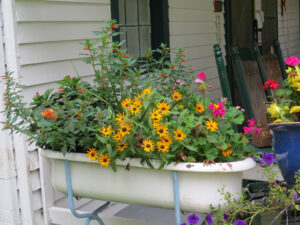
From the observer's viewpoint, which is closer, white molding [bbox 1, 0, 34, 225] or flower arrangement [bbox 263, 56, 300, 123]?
flower arrangement [bbox 263, 56, 300, 123]

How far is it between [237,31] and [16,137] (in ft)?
14.2

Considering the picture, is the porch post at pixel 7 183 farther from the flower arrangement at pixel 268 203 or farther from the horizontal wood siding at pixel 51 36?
the flower arrangement at pixel 268 203

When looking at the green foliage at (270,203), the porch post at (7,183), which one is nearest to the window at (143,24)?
the porch post at (7,183)

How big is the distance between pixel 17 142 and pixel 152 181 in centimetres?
127

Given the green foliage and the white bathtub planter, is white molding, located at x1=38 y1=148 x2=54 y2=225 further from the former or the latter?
the green foliage

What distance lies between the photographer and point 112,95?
7.11 feet

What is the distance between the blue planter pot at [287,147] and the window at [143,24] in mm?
2580

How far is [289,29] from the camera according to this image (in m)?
9.27

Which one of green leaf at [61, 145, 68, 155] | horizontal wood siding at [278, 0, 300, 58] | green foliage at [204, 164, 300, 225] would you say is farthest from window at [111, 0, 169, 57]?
horizontal wood siding at [278, 0, 300, 58]

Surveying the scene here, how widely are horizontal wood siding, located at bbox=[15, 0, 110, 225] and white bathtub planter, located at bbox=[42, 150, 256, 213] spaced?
0.84 m

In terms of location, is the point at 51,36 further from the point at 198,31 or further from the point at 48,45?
the point at 198,31

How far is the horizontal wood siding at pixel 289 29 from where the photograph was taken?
8781 millimetres

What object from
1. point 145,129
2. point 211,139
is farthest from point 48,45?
point 211,139

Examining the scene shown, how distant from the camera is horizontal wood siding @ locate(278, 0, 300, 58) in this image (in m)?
8.78
